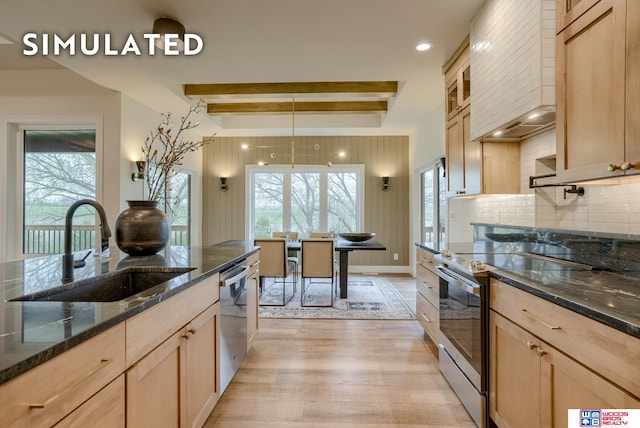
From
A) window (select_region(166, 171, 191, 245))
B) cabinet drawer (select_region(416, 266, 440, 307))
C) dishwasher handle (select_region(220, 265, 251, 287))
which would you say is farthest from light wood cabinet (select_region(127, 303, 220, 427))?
window (select_region(166, 171, 191, 245))

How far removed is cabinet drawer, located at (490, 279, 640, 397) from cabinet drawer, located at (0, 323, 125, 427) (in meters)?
1.52

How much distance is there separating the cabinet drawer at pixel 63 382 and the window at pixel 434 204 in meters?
3.97

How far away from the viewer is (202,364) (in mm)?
1577

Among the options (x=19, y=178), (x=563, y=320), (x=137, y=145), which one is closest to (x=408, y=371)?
(x=563, y=320)

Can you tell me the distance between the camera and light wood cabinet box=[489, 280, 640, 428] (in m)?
0.92

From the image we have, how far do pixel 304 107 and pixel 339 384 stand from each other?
4010 millimetres

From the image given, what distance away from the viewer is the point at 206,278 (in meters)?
1.61

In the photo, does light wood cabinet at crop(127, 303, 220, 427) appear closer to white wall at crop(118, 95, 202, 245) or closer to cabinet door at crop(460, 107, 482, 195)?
cabinet door at crop(460, 107, 482, 195)

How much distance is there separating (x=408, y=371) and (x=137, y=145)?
13.8 feet

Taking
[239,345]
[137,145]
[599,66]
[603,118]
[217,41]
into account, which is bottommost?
[239,345]

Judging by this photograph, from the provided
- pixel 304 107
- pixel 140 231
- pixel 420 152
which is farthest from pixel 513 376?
pixel 304 107

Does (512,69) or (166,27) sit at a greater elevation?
(166,27)

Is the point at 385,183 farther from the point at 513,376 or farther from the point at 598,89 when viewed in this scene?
the point at 513,376

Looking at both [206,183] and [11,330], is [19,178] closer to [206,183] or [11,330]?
[206,183]
